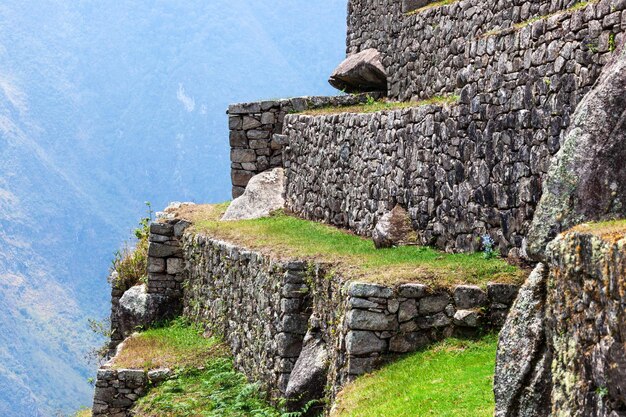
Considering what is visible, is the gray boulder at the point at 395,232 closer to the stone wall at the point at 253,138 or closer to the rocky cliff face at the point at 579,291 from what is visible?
the rocky cliff face at the point at 579,291

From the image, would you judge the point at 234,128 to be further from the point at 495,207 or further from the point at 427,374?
the point at 427,374

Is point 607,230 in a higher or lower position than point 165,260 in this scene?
higher

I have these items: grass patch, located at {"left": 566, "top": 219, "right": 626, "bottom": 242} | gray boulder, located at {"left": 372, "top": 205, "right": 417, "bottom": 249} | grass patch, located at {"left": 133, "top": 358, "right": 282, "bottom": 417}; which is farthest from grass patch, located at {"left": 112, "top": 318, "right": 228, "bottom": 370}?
grass patch, located at {"left": 566, "top": 219, "right": 626, "bottom": 242}

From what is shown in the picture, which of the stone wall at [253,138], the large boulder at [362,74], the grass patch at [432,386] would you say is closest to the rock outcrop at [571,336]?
the grass patch at [432,386]

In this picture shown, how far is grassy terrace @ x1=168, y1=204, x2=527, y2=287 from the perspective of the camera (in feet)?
39.5

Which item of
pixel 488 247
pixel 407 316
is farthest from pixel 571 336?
pixel 488 247

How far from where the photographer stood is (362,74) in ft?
77.9

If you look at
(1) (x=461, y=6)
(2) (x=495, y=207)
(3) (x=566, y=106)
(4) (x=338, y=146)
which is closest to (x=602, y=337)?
(3) (x=566, y=106)

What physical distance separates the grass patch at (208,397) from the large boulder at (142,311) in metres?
5.21

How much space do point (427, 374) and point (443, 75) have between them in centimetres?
828

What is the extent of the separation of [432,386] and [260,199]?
Answer: 45.1 feet

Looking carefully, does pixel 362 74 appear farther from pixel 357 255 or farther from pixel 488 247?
pixel 488 247

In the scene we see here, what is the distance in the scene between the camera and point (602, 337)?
6.38 metres

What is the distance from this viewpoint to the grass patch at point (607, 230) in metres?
6.39
